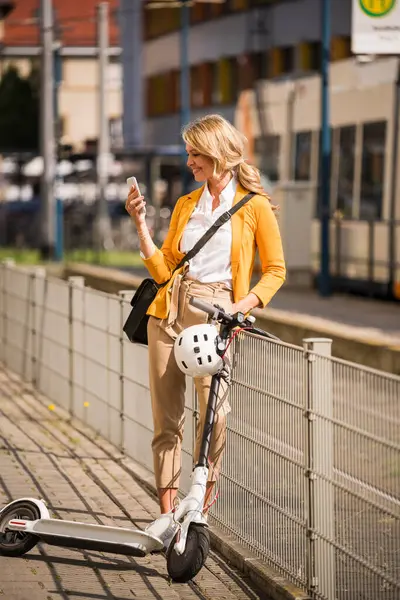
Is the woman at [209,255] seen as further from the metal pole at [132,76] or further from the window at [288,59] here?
the metal pole at [132,76]

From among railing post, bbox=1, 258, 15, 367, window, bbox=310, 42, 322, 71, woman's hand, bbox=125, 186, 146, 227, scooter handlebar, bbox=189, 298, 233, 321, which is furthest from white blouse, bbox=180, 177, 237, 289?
window, bbox=310, 42, 322, 71

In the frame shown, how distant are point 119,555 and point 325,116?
21.4 meters

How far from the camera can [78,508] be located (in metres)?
9.24

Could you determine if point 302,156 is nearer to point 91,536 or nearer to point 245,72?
point 91,536

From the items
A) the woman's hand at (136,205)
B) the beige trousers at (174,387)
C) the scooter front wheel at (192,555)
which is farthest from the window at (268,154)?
the scooter front wheel at (192,555)

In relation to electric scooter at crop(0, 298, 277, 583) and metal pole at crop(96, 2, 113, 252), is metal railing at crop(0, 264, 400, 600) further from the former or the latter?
metal pole at crop(96, 2, 113, 252)

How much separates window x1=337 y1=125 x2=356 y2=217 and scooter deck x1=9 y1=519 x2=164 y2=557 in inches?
832

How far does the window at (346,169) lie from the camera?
28.6 m

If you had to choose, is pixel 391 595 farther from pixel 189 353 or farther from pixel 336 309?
pixel 336 309

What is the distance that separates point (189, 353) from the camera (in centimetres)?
717

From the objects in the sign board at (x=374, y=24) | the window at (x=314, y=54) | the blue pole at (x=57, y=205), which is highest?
the window at (x=314, y=54)

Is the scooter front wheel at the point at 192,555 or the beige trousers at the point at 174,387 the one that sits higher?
the beige trousers at the point at 174,387

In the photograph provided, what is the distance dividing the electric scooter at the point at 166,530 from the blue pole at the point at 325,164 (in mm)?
21135

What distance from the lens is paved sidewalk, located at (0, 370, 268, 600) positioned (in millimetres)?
7238
